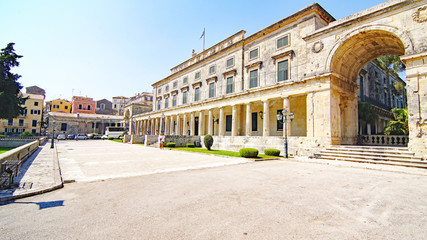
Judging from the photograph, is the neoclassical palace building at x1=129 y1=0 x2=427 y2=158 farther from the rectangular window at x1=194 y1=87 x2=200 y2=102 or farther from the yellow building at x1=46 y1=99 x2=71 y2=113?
the yellow building at x1=46 y1=99 x2=71 y2=113

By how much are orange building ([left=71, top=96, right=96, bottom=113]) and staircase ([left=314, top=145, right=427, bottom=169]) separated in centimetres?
7511

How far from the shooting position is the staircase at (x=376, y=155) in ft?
→ 37.1

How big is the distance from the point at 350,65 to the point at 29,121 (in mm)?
67633

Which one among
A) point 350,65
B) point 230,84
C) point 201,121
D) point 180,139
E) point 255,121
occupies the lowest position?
point 180,139

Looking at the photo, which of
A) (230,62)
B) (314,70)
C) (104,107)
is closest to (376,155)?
(314,70)

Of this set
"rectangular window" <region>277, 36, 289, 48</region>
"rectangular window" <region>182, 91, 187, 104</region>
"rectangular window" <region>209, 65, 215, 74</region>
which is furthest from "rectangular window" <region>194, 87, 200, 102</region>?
"rectangular window" <region>277, 36, 289, 48</region>

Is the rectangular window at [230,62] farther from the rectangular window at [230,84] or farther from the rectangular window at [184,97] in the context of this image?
the rectangular window at [184,97]

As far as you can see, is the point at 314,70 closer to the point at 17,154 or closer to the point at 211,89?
the point at 211,89

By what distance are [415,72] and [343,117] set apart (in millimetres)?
7239

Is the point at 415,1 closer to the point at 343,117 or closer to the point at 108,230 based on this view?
the point at 343,117

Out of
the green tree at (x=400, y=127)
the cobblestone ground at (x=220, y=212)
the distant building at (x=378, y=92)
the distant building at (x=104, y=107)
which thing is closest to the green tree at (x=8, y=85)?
the cobblestone ground at (x=220, y=212)

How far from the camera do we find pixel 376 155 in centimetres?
1280

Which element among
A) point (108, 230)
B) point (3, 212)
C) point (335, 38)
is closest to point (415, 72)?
point (335, 38)

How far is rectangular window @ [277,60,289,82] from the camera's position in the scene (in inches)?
839
